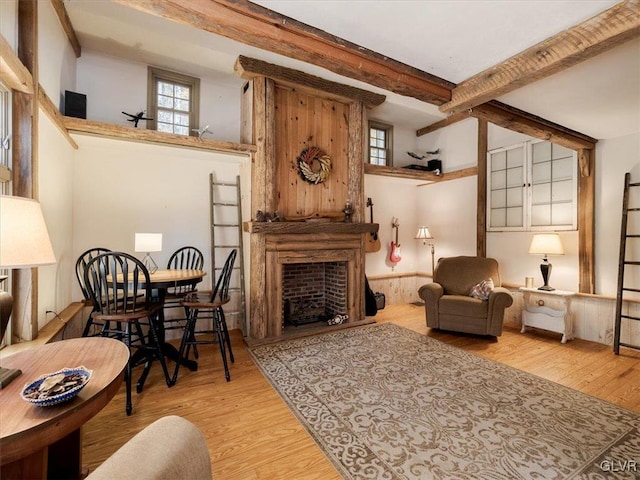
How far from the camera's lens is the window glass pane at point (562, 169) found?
12.5 feet

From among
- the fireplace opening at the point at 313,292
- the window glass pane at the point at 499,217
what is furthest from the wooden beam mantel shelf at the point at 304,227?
the window glass pane at the point at 499,217

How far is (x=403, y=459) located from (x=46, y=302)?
9.08 ft

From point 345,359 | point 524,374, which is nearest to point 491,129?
point 524,374

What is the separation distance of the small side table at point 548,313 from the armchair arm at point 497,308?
57 cm

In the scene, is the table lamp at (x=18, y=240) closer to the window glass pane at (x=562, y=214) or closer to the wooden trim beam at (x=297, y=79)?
the wooden trim beam at (x=297, y=79)

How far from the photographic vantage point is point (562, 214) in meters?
3.87

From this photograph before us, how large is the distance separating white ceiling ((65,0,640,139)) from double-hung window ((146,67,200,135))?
266 mm

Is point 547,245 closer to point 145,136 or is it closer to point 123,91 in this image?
point 145,136

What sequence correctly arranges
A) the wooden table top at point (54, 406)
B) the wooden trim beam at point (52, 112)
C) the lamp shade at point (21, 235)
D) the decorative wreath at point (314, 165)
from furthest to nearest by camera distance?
the decorative wreath at point (314, 165)
the wooden trim beam at point (52, 112)
the lamp shade at point (21, 235)
the wooden table top at point (54, 406)

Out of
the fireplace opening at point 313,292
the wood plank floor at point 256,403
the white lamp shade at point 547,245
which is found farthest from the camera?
the fireplace opening at point 313,292

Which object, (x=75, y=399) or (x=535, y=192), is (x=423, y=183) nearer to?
(x=535, y=192)

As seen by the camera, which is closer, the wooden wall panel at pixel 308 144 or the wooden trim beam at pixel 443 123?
the wooden wall panel at pixel 308 144

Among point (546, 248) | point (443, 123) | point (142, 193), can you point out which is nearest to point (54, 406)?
point (142, 193)

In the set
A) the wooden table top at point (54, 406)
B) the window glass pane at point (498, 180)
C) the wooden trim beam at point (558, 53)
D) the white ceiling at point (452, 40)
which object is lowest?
the wooden table top at point (54, 406)
